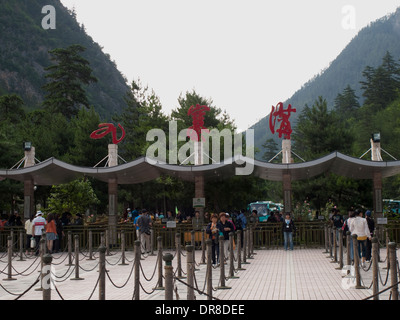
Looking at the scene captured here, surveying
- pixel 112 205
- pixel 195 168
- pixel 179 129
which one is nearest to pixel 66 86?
pixel 179 129

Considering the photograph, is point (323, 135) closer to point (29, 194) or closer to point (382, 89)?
point (29, 194)

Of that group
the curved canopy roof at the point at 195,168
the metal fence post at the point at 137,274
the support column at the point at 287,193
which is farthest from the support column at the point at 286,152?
the metal fence post at the point at 137,274

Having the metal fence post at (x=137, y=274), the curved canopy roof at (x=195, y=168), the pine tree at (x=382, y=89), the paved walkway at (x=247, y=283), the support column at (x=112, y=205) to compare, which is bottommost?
the paved walkway at (x=247, y=283)

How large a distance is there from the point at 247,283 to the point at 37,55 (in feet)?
395

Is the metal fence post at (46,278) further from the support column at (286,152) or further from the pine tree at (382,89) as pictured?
the pine tree at (382,89)

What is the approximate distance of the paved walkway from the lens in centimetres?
1094

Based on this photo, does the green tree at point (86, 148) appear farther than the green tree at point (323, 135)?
Yes

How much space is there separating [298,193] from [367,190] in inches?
203

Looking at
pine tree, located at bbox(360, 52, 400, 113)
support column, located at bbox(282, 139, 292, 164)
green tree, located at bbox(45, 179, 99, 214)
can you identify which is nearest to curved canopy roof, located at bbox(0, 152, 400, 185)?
support column, located at bbox(282, 139, 292, 164)

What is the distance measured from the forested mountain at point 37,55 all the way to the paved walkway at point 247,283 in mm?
83507

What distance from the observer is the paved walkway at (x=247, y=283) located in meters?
10.9

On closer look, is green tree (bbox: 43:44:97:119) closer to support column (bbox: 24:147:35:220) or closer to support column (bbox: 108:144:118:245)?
support column (bbox: 24:147:35:220)

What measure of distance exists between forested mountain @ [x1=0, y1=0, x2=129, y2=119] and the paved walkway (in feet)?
274

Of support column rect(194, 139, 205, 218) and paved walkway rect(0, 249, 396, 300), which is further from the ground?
support column rect(194, 139, 205, 218)
